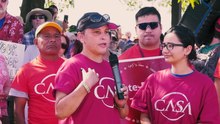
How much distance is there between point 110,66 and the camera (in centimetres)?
432

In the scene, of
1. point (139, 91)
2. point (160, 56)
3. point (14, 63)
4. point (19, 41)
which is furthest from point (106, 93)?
point (19, 41)

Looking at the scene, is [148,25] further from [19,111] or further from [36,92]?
[19,111]

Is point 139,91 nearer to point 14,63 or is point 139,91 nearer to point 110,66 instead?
point 110,66

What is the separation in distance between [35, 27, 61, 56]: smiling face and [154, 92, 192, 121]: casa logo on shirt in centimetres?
145

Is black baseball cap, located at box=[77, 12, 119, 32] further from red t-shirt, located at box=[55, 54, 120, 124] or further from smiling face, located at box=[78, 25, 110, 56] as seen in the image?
red t-shirt, located at box=[55, 54, 120, 124]

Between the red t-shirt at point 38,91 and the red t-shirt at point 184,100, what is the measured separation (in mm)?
1121

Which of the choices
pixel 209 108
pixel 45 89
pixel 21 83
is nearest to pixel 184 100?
pixel 209 108

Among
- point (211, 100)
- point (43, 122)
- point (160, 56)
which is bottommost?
point (43, 122)

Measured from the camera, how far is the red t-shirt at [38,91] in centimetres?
518

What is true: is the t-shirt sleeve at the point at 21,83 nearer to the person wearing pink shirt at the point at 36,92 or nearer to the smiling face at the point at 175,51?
the person wearing pink shirt at the point at 36,92

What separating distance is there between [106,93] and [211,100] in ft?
3.19

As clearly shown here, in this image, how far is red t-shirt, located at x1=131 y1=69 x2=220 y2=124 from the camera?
449cm

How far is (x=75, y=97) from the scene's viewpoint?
397 cm

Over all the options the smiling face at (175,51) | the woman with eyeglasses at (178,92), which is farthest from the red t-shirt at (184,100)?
the smiling face at (175,51)
